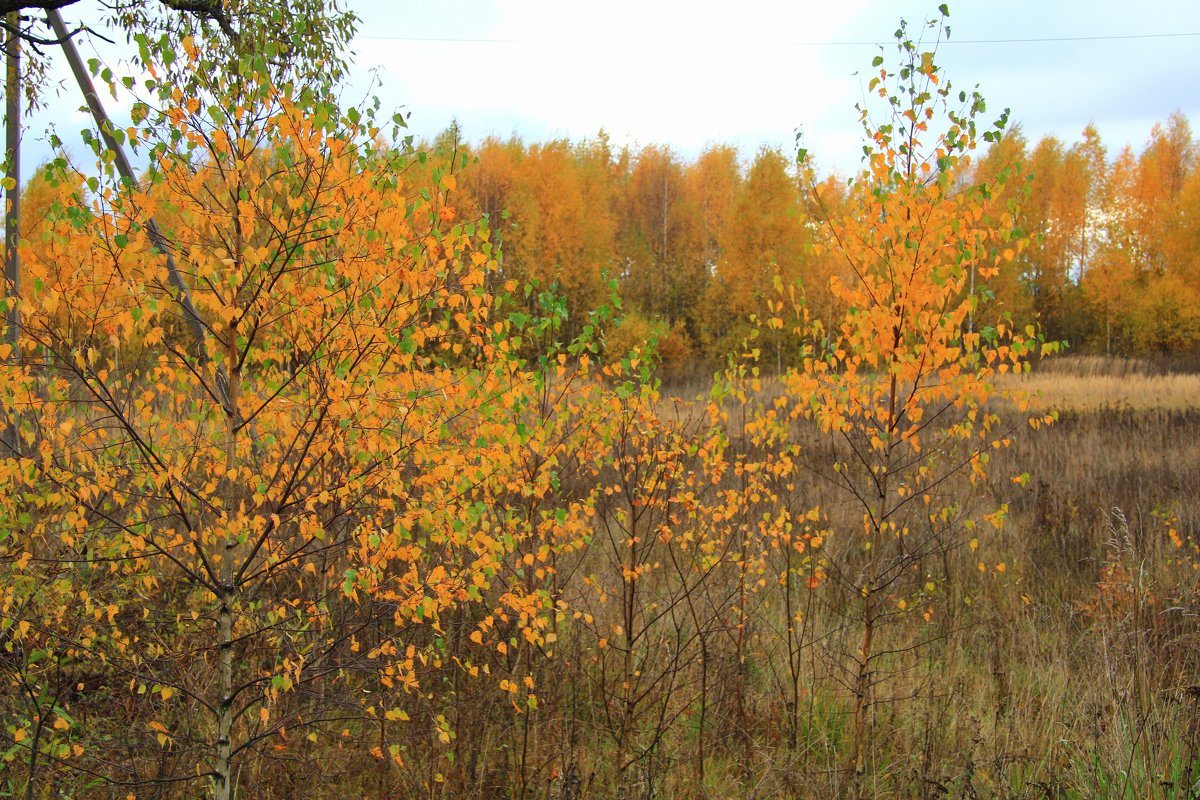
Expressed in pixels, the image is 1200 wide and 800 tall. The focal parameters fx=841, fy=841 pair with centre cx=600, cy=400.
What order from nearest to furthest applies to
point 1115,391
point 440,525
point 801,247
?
point 440,525, point 1115,391, point 801,247

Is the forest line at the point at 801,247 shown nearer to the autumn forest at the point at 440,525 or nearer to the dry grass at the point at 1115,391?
the dry grass at the point at 1115,391

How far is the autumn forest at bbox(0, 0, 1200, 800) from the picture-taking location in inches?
106

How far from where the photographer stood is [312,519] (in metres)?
3.02

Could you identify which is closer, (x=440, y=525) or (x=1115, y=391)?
(x=440, y=525)

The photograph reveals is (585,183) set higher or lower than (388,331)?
higher

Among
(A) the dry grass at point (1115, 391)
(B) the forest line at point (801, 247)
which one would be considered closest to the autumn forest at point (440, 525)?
(A) the dry grass at point (1115, 391)

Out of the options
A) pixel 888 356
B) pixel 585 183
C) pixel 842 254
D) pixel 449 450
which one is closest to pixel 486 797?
pixel 449 450

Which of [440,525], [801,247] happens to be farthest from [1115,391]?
[440,525]

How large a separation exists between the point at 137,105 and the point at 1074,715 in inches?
193

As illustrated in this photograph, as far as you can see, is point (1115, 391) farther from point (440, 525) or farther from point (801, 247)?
point (440, 525)

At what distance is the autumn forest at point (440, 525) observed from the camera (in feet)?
8.84

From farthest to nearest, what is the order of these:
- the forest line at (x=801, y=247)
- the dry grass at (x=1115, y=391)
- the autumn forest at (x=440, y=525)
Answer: the forest line at (x=801, y=247) < the dry grass at (x=1115, y=391) < the autumn forest at (x=440, y=525)

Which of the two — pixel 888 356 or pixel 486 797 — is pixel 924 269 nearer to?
pixel 888 356

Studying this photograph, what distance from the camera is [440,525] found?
2.81 meters
